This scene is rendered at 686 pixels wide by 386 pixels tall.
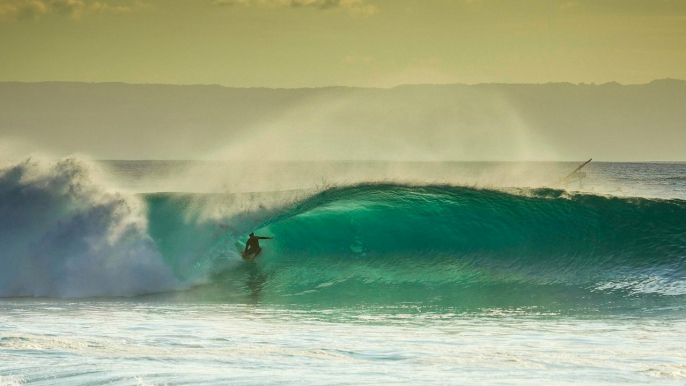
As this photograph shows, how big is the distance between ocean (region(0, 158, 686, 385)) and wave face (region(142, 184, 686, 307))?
0.15ft

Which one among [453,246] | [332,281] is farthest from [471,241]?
[332,281]

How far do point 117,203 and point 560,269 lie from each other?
804 cm

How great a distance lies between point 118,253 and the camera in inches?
530

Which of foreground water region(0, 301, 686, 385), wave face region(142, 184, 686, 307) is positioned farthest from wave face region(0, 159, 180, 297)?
foreground water region(0, 301, 686, 385)

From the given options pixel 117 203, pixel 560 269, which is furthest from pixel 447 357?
pixel 117 203

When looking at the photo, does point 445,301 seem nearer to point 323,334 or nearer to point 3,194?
point 323,334

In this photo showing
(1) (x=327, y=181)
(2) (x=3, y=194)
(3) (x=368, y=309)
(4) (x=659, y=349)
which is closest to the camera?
(4) (x=659, y=349)

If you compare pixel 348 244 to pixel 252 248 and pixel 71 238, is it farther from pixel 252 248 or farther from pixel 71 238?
pixel 71 238

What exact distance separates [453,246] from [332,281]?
2.85 metres

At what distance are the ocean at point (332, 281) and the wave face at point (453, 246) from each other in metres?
0.04

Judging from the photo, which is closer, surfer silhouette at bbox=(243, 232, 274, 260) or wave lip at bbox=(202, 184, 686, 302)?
wave lip at bbox=(202, 184, 686, 302)

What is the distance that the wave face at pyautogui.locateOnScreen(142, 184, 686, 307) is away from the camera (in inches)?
502

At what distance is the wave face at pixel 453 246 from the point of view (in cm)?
1274

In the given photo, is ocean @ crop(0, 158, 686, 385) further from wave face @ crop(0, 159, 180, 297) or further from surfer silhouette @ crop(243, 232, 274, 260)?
surfer silhouette @ crop(243, 232, 274, 260)
